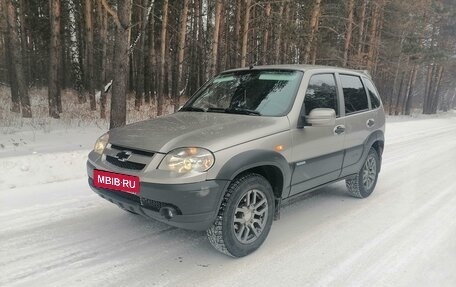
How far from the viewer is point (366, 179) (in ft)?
18.8

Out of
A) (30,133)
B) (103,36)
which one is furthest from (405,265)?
(103,36)

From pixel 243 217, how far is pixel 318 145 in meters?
1.36

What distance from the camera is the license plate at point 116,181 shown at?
3.32 meters

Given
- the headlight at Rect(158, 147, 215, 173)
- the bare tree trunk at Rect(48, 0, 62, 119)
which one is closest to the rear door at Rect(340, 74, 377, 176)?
the headlight at Rect(158, 147, 215, 173)

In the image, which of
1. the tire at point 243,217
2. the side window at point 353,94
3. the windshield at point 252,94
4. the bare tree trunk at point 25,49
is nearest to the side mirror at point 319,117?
the windshield at point 252,94

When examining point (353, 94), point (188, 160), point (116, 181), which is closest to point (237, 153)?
point (188, 160)

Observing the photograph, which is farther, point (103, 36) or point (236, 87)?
point (103, 36)

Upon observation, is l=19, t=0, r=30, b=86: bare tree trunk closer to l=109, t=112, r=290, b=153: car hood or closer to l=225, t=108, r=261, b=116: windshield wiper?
l=109, t=112, r=290, b=153: car hood

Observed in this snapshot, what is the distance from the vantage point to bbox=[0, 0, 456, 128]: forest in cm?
1475

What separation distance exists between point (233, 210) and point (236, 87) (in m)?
1.75

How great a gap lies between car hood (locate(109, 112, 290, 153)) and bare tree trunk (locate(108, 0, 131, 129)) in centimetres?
468

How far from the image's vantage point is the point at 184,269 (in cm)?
345

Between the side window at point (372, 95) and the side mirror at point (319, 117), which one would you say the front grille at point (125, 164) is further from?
the side window at point (372, 95)

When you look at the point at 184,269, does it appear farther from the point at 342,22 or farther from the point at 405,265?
the point at 342,22
